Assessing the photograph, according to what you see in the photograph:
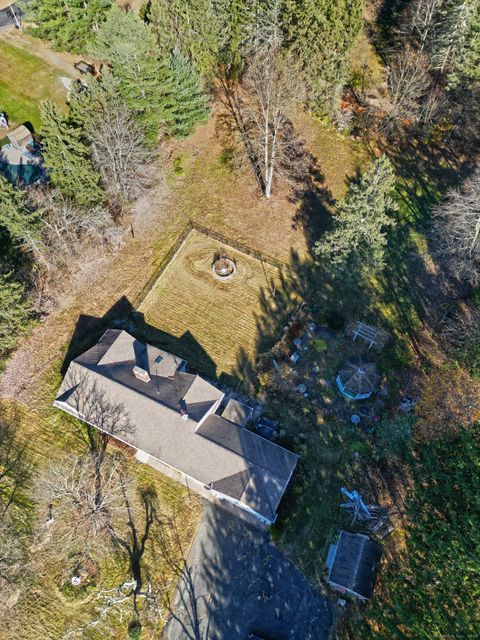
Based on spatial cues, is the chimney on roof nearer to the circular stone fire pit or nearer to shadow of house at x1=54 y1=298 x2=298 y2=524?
shadow of house at x1=54 y1=298 x2=298 y2=524

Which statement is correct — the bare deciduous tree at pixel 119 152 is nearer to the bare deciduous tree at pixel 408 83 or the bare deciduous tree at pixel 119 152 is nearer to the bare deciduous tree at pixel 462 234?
the bare deciduous tree at pixel 408 83

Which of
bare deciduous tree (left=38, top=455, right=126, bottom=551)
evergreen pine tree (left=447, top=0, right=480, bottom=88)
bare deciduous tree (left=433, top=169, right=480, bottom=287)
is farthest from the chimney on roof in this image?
evergreen pine tree (left=447, top=0, right=480, bottom=88)

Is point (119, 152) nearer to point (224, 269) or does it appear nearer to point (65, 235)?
point (65, 235)

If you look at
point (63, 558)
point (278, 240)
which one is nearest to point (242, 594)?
point (63, 558)

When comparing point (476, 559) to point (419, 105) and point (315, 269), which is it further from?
point (419, 105)

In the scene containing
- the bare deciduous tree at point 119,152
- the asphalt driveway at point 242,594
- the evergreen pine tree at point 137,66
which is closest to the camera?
the asphalt driveway at point 242,594

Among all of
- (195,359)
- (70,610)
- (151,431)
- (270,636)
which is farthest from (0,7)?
(270,636)

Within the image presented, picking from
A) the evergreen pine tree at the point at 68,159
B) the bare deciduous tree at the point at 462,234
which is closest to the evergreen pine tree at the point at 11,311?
the evergreen pine tree at the point at 68,159

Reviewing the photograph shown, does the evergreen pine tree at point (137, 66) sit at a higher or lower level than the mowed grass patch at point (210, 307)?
higher
